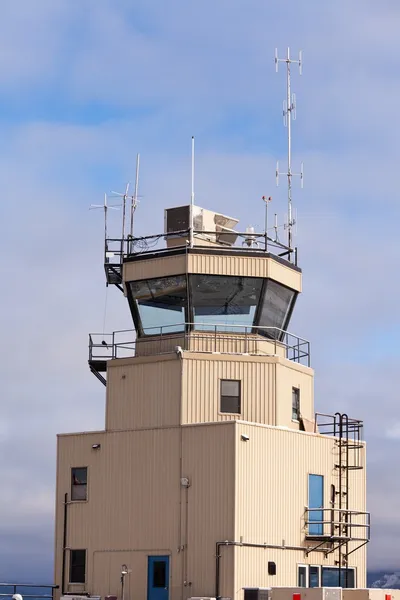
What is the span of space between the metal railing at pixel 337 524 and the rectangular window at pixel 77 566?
7.86 meters

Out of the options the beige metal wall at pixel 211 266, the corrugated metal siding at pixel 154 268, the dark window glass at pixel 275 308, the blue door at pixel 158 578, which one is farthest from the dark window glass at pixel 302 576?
the corrugated metal siding at pixel 154 268

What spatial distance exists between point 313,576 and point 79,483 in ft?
29.0

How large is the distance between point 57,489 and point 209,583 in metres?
7.52

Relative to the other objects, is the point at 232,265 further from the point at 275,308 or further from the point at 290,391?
the point at 290,391

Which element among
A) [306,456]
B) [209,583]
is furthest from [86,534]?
[306,456]

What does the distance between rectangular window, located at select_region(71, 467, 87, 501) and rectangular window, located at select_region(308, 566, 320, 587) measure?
8281 millimetres

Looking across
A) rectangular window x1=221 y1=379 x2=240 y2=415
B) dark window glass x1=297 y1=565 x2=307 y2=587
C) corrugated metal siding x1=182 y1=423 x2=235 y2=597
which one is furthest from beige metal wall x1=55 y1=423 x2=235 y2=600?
dark window glass x1=297 y1=565 x2=307 y2=587

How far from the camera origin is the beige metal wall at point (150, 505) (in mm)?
39562

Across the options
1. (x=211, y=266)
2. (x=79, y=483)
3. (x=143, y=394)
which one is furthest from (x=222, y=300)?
(x=79, y=483)

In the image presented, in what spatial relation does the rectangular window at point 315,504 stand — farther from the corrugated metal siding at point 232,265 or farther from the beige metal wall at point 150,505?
the corrugated metal siding at point 232,265

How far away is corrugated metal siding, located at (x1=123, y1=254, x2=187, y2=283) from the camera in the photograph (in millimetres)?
42812

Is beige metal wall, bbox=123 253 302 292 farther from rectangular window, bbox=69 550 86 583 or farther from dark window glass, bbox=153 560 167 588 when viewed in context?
dark window glass, bbox=153 560 167 588

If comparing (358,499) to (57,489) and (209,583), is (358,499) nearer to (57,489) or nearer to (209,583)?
(209,583)

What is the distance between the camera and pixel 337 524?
42219 mm
